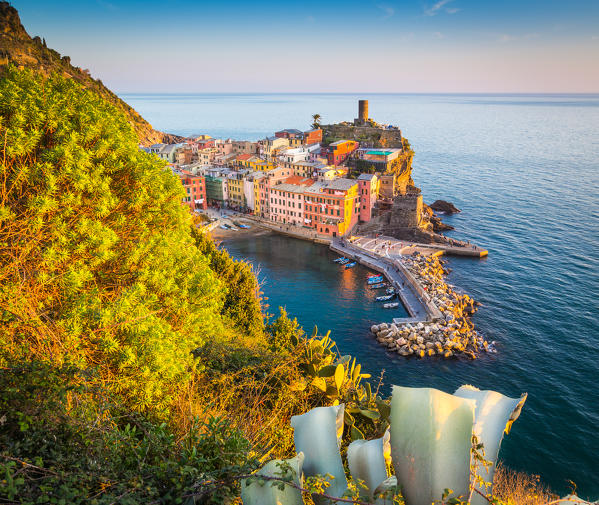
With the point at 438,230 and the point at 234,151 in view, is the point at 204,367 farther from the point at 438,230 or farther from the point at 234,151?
the point at 234,151

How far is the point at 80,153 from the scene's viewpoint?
661 cm

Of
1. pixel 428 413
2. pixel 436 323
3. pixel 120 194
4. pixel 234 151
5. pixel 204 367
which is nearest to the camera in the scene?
pixel 428 413

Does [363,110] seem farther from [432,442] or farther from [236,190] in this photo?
[432,442]

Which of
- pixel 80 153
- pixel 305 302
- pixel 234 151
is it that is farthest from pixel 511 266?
pixel 234 151

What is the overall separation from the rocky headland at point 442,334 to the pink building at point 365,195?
18906 mm

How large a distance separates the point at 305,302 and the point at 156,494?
27.2 meters

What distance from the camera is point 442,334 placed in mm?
24641

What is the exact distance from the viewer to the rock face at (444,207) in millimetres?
53531

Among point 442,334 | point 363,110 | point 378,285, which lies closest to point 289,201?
point 378,285

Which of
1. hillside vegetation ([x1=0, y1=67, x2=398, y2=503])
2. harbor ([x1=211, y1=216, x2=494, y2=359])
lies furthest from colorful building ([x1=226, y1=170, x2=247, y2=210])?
hillside vegetation ([x1=0, y1=67, x2=398, y2=503])

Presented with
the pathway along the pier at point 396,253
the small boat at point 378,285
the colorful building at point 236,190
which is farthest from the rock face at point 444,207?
the colorful building at point 236,190

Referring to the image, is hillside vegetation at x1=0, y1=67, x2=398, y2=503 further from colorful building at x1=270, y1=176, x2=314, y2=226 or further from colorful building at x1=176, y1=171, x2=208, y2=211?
colorful building at x1=176, y1=171, x2=208, y2=211

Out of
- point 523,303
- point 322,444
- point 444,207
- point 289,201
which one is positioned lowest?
point 523,303

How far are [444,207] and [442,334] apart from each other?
110 feet
